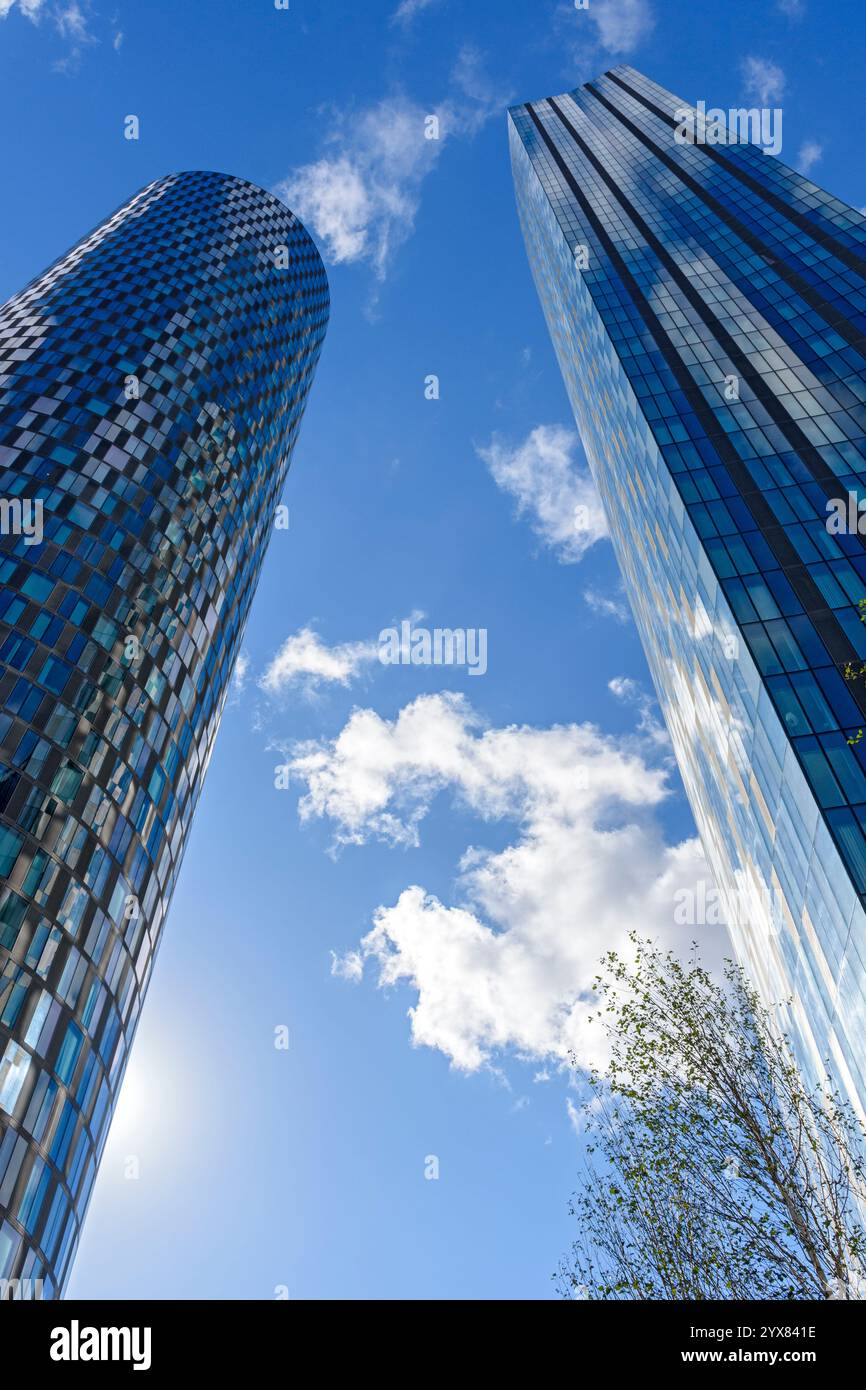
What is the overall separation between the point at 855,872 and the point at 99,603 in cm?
4738

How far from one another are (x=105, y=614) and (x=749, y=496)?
142 feet

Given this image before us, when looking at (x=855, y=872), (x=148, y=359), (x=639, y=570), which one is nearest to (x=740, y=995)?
(x=855, y=872)

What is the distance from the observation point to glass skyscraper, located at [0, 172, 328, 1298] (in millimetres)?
38438

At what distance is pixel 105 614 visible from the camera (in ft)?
176

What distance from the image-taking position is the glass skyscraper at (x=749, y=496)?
124 ft
